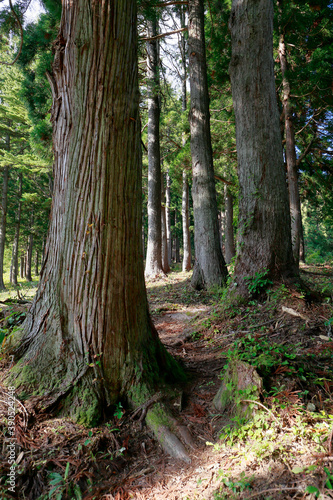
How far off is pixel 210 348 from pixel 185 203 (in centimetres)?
1254

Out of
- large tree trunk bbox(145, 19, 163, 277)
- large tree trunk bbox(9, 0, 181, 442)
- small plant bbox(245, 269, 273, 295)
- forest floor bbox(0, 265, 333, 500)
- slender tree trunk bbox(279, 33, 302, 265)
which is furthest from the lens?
large tree trunk bbox(145, 19, 163, 277)

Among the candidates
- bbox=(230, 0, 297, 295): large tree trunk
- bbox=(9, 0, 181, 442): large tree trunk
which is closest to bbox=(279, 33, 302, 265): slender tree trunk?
bbox=(230, 0, 297, 295): large tree trunk

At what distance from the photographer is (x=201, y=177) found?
719cm

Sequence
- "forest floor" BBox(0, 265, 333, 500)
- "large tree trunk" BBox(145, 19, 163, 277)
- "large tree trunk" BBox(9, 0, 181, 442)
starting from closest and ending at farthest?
"forest floor" BBox(0, 265, 333, 500), "large tree trunk" BBox(9, 0, 181, 442), "large tree trunk" BBox(145, 19, 163, 277)

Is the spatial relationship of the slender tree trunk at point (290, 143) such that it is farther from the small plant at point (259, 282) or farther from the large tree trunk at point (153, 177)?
the small plant at point (259, 282)

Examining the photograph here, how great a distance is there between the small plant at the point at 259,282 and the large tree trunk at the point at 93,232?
2.29 m

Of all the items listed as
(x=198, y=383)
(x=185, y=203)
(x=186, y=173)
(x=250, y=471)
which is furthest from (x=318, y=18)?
(x=250, y=471)

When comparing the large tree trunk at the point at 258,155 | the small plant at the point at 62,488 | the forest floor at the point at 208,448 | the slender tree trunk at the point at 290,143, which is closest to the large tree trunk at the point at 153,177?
the slender tree trunk at the point at 290,143

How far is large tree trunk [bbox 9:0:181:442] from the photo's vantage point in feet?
7.84

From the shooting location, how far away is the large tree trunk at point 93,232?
239cm

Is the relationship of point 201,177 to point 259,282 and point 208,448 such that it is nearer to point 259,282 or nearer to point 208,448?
point 259,282

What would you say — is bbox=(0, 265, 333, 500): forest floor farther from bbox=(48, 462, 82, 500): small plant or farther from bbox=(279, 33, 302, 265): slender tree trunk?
A: bbox=(279, 33, 302, 265): slender tree trunk

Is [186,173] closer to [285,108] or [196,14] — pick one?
[285,108]

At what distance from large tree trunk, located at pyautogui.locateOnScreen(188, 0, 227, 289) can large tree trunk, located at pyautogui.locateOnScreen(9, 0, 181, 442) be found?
176 inches
